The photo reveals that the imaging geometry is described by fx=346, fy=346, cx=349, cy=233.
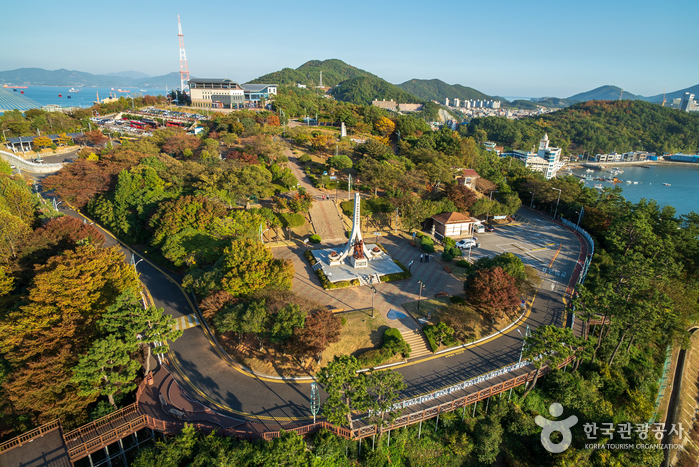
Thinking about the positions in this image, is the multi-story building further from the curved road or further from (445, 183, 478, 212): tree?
the curved road

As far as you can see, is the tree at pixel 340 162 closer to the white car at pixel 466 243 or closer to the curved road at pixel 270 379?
the white car at pixel 466 243

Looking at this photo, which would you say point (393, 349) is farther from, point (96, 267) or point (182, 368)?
point (96, 267)

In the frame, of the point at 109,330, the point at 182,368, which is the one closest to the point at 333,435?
the point at 182,368

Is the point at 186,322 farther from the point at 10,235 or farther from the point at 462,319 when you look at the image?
the point at 462,319

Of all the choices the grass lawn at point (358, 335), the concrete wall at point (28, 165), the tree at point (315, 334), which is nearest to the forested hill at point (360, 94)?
the concrete wall at point (28, 165)

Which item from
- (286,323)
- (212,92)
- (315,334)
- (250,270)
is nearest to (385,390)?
(315,334)

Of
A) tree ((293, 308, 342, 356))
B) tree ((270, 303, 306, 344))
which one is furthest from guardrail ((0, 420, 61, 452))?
tree ((293, 308, 342, 356))
